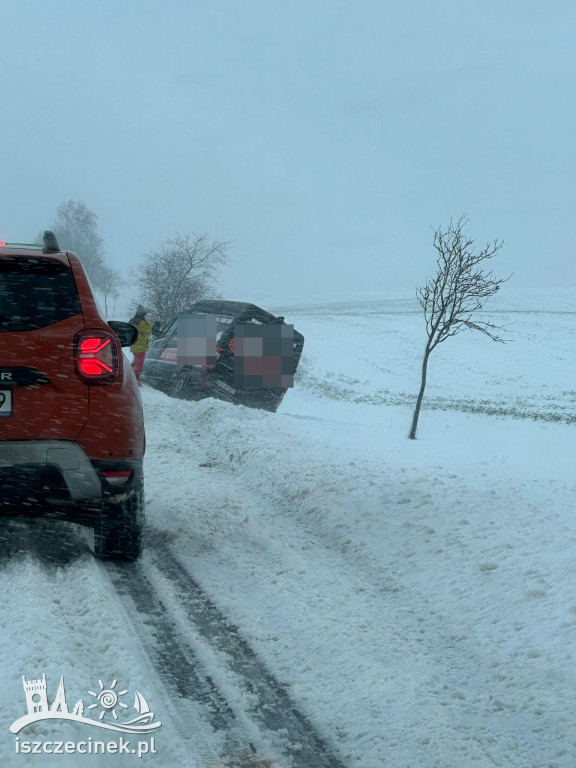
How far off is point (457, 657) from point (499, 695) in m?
0.40

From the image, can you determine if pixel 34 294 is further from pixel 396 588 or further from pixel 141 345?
pixel 141 345

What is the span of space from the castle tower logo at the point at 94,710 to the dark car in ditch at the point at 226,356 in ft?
32.8

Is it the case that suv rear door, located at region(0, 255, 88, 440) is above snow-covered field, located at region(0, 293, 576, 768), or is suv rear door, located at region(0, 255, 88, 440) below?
above

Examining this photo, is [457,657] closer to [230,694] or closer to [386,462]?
[230,694]

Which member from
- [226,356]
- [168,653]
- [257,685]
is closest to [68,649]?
[168,653]

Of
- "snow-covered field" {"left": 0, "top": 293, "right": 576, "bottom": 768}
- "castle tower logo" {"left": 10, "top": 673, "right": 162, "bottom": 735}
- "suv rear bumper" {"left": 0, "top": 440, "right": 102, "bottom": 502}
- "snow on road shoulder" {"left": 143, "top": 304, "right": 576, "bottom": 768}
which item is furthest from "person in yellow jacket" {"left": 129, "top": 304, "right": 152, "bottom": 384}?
"castle tower logo" {"left": 10, "top": 673, "right": 162, "bottom": 735}

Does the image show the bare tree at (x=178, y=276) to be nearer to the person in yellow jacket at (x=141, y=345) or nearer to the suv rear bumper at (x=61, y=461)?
the person in yellow jacket at (x=141, y=345)

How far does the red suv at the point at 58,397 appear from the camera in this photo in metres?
3.95

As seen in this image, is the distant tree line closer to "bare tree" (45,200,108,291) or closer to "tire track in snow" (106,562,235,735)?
"tire track in snow" (106,562,235,735)

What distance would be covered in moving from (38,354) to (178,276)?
31.5 meters

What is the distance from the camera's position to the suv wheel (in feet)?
14.8

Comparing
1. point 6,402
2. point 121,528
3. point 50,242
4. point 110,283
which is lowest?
point 121,528

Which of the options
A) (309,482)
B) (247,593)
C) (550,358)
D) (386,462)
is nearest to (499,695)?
(247,593)

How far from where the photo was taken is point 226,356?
1301cm
